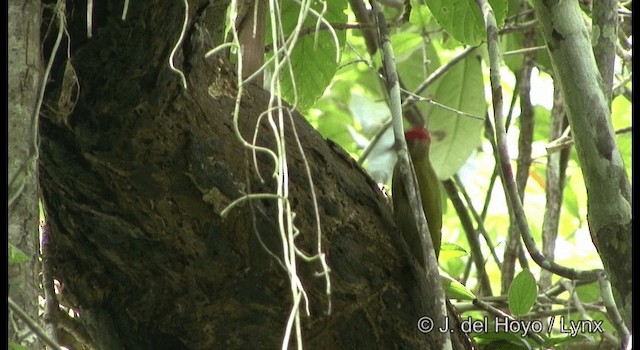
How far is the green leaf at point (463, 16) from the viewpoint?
1664 millimetres

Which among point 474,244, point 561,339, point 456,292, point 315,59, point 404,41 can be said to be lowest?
point 561,339

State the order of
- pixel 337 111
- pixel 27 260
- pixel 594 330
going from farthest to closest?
pixel 337 111 < pixel 594 330 < pixel 27 260

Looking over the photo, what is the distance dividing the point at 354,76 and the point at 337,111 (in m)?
0.15

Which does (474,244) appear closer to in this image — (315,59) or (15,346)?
(315,59)

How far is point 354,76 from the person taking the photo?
3.27 m

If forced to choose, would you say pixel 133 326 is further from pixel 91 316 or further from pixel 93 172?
pixel 93 172

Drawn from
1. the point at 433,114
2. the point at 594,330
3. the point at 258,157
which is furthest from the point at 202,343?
the point at 433,114

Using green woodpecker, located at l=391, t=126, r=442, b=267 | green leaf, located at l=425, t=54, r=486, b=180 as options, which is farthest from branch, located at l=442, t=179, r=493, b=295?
green woodpecker, located at l=391, t=126, r=442, b=267

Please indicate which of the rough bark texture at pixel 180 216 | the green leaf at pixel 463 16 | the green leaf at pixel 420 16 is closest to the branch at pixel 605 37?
the green leaf at pixel 463 16

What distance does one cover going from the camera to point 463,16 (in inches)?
66.3

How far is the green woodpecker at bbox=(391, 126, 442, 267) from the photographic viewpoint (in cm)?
149

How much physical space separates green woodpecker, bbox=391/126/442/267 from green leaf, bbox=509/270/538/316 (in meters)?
0.18

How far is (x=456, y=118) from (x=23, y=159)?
1.57m

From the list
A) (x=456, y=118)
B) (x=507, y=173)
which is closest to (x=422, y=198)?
(x=507, y=173)
